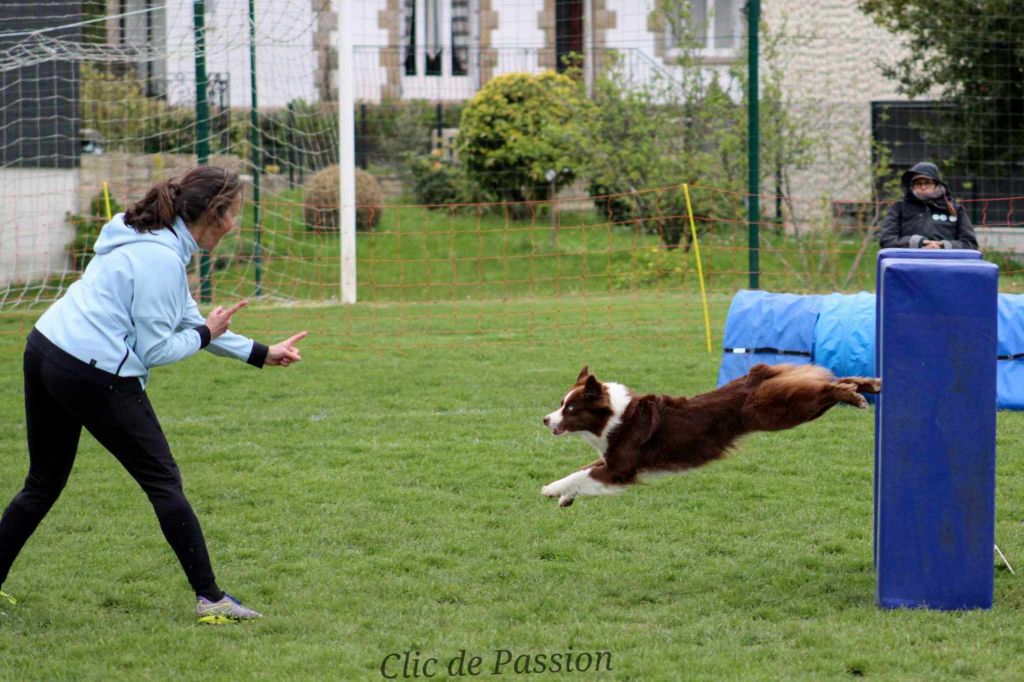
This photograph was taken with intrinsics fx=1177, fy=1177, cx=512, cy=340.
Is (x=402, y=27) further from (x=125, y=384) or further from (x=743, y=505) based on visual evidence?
(x=125, y=384)

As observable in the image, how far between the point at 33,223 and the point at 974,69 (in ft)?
41.7

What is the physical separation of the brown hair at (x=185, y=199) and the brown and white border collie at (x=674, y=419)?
182 cm

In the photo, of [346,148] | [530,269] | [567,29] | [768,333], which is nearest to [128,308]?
[768,333]

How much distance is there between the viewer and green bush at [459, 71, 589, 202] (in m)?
18.7

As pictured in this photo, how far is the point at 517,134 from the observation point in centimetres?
1875

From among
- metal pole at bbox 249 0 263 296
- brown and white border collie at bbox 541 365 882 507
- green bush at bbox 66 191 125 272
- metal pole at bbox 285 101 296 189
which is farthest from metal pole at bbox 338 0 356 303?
brown and white border collie at bbox 541 365 882 507

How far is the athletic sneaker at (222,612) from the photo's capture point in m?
4.43

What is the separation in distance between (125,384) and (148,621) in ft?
3.24

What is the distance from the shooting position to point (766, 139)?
17.3 m

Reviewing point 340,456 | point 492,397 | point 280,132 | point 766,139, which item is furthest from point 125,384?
point 766,139

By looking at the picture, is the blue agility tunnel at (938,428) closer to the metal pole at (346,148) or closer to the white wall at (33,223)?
the metal pole at (346,148)

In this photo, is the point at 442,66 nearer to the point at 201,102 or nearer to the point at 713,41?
the point at 713,41

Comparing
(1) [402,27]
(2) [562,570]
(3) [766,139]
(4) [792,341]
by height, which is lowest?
(2) [562,570]

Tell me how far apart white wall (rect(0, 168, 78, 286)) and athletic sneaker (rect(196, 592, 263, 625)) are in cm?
1064
